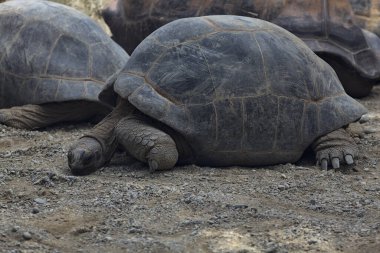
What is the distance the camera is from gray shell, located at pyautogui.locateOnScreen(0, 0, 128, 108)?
6.16 m

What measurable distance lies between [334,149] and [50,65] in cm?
226

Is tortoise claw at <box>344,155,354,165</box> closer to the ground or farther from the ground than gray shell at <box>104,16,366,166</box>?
closer to the ground

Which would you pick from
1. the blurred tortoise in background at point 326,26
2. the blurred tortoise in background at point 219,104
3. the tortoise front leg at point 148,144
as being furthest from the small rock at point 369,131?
the tortoise front leg at point 148,144

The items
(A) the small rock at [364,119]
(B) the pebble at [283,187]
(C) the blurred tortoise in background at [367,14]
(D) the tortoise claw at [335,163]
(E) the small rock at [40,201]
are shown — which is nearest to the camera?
(E) the small rock at [40,201]

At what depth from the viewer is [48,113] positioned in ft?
20.3

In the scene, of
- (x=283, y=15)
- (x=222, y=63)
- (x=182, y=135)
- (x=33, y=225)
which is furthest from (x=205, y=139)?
(x=283, y=15)

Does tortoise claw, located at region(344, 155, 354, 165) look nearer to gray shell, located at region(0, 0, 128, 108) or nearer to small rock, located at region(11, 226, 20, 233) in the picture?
gray shell, located at region(0, 0, 128, 108)

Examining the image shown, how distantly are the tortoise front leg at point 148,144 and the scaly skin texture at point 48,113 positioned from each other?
129cm

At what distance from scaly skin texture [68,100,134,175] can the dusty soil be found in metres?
0.07

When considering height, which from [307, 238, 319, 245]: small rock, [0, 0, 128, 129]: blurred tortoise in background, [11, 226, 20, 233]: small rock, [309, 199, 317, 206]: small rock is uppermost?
[307, 238, 319, 245]: small rock

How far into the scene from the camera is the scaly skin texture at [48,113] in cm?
604

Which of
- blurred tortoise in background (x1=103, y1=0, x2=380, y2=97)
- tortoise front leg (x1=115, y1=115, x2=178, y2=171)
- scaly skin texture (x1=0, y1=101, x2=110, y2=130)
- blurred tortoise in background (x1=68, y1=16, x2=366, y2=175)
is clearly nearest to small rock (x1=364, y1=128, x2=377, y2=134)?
blurred tortoise in background (x1=68, y1=16, x2=366, y2=175)

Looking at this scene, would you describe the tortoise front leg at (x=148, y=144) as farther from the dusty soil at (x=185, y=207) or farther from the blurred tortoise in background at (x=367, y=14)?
the blurred tortoise in background at (x=367, y=14)

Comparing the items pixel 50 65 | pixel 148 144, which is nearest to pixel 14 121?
pixel 50 65
